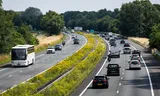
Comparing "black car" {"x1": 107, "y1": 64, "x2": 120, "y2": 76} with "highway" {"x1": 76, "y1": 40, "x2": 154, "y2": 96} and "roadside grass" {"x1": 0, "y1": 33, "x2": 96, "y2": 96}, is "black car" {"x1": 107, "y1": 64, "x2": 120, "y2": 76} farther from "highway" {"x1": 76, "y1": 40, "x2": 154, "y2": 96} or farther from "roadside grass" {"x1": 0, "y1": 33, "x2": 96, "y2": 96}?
"roadside grass" {"x1": 0, "y1": 33, "x2": 96, "y2": 96}

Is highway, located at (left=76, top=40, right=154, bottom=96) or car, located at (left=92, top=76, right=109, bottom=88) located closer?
highway, located at (left=76, top=40, right=154, bottom=96)

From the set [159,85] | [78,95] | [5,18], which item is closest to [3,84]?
[78,95]

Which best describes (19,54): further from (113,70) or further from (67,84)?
(67,84)

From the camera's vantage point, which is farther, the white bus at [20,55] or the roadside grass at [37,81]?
the white bus at [20,55]

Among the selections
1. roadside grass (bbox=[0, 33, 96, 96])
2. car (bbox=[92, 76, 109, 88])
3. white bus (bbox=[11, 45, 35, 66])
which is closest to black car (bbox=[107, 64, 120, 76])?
roadside grass (bbox=[0, 33, 96, 96])

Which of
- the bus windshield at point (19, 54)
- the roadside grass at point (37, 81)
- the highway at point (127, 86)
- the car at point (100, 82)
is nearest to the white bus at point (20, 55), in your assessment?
the bus windshield at point (19, 54)

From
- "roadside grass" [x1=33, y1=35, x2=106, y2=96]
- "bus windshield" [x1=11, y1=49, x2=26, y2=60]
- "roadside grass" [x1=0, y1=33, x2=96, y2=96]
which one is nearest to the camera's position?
"roadside grass" [x1=0, y1=33, x2=96, y2=96]

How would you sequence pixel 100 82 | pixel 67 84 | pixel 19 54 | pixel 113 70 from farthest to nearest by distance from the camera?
1. pixel 19 54
2. pixel 113 70
3. pixel 100 82
4. pixel 67 84

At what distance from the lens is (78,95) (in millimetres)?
Result: 42750

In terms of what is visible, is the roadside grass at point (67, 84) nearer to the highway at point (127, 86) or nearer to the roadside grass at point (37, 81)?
the highway at point (127, 86)

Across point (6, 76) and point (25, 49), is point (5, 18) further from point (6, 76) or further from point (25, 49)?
point (6, 76)

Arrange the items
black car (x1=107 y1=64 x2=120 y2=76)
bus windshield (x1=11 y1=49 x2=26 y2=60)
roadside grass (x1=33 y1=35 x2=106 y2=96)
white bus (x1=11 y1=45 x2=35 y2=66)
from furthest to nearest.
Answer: white bus (x1=11 y1=45 x2=35 y2=66), bus windshield (x1=11 y1=49 x2=26 y2=60), black car (x1=107 y1=64 x2=120 y2=76), roadside grass (x1=33 y1=35 x2=106 y2=96)

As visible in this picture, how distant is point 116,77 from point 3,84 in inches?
612

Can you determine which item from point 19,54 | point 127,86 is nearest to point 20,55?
point 19,54
